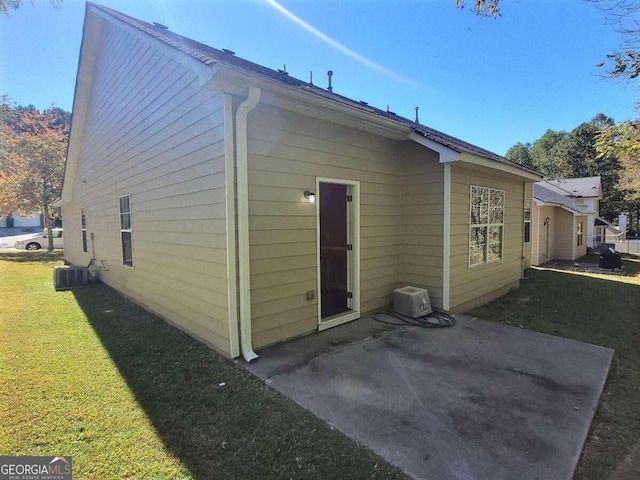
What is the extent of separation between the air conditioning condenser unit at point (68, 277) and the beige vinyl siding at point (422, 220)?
8.64 metres

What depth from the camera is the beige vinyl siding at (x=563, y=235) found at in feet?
50.7

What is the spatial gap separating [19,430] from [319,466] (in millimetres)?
2450

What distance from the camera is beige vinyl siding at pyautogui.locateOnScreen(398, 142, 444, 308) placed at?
18.2 feet

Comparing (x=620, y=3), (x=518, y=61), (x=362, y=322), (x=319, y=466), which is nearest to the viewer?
(x=319, y=466)

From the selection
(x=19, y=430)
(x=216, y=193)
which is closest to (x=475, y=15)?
(x=216, y=193)

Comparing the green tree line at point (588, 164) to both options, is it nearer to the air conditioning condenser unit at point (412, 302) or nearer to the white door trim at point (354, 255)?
the air conditioning condenser unit at point (412, 302)

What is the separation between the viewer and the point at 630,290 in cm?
852

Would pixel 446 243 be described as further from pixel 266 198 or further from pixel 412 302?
pixel 266 198

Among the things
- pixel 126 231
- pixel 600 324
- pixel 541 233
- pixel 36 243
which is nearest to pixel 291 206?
pixel 126 231

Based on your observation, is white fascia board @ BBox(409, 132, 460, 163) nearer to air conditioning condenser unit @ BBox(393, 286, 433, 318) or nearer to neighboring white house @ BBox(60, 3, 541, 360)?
neighboring white house @ BBox(60, 3, 541, 360)

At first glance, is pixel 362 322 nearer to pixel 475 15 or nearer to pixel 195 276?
pixel 195 276

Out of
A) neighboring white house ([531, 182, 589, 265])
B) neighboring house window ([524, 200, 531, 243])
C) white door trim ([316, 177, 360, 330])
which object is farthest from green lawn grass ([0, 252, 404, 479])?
neighboring white house ([531, 182, 589, 265])

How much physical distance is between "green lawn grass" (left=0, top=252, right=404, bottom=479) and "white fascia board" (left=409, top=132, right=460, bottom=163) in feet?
13.7

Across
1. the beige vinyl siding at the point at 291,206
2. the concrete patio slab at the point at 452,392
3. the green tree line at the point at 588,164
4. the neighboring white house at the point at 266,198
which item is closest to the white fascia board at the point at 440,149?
the neighboring white house at the point at 266,198
